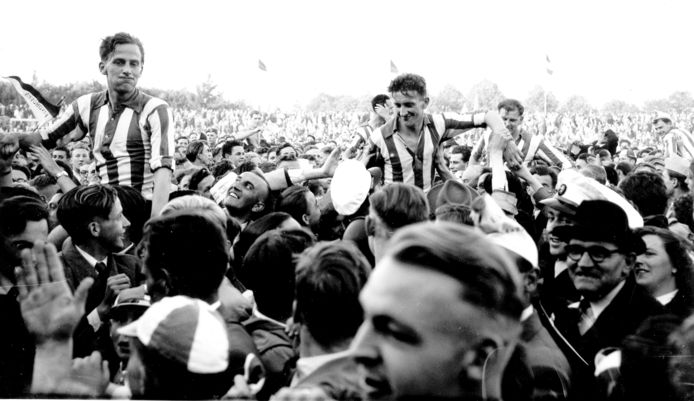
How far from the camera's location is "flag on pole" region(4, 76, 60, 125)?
2791 mm

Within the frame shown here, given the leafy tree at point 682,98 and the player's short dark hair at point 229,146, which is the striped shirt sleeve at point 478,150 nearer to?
the leafy tree at point 682,98

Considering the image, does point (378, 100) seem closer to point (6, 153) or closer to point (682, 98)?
point (682, 98)

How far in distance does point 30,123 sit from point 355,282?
239 cm

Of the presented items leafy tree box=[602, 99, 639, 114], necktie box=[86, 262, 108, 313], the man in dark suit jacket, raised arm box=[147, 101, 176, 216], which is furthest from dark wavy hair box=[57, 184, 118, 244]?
leafy tree box=[602, 99, 639, 114]

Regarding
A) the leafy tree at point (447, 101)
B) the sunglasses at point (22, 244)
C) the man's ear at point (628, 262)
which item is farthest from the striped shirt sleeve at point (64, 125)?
the man's ear at point (628, 262)

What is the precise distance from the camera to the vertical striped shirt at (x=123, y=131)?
146 inches

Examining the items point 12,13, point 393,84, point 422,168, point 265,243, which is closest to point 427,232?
Answer: point 265,243

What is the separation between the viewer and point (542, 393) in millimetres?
1438

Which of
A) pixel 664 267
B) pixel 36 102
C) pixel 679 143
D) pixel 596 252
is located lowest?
pixel 679 143

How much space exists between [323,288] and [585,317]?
86cm

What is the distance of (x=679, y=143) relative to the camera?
721cm

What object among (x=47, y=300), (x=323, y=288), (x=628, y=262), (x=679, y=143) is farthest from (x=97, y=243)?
(x=679, y=143)

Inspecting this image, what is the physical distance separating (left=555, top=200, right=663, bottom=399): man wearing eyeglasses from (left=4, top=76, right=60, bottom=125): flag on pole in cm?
208

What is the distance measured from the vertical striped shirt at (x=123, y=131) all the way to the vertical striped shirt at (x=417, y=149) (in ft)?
4.75
